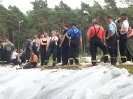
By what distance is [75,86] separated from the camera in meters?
5.21

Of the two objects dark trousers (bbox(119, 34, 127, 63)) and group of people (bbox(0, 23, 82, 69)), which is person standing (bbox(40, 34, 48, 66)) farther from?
dark trousers (bbox(119, 34, 127, 63))

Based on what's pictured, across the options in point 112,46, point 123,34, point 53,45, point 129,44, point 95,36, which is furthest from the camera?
point 53,45

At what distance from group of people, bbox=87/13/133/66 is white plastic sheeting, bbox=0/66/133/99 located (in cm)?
186

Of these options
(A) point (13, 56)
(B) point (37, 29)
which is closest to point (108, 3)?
(B) point (37, 29)

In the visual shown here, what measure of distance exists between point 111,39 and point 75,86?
3377 mm

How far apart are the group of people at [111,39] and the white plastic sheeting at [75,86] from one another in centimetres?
186

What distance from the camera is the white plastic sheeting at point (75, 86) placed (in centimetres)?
456

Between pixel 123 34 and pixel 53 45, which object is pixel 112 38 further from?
pixel 53 45

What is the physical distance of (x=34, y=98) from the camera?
575 centimetres

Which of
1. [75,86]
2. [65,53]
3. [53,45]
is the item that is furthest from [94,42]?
[75,86]

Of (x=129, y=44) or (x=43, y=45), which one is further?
(x=43, y=45)

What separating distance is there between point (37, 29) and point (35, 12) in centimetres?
342

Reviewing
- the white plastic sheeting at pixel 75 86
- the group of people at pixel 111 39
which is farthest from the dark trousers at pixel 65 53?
the white plastic sheeting at pixel 75 86

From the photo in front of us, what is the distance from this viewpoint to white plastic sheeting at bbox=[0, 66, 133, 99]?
15.0 ft
